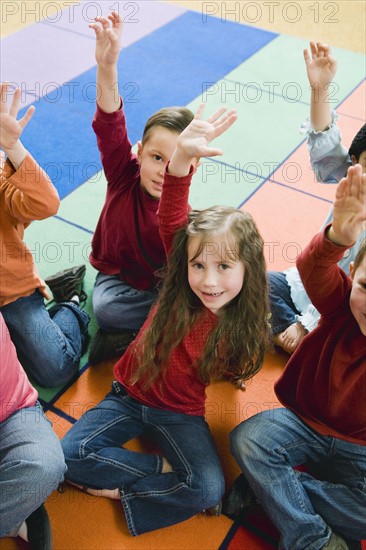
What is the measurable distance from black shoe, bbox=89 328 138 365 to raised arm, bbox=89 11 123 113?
619mm

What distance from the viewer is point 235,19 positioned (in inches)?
139

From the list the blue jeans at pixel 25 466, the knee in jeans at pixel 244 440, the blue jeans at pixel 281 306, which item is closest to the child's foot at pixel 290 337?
the blue jeans at pixel 281 306

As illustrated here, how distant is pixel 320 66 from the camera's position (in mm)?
1463

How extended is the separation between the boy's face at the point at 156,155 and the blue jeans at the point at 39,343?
44cm

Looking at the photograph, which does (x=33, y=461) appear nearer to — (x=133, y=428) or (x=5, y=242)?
(x=133, y=428)

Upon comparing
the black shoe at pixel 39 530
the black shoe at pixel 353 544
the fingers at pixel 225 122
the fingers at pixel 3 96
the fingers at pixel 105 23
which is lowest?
the black shoe at pixel 353 544

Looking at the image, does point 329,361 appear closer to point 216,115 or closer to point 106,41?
point 216,115

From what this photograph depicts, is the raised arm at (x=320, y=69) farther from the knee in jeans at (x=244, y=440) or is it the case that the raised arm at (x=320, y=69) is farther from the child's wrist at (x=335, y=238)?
the knee in jeans at (x=244, y=440)

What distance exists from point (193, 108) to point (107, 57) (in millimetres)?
1241

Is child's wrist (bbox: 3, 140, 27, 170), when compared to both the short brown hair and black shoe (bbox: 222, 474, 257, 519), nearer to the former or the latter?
the short brown hair

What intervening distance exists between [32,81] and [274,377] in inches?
74.6

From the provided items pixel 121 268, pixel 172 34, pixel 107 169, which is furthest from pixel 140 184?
pixel 172 34

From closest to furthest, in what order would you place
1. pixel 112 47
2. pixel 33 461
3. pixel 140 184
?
pixel 33 461 < pixel 112 47 < pixel 140 184

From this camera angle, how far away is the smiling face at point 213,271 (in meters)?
1.28
